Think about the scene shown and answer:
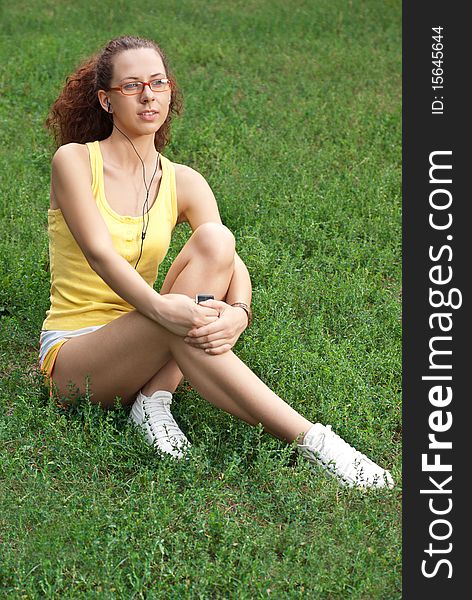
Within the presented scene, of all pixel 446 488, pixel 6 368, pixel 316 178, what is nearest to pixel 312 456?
pixel 446 488

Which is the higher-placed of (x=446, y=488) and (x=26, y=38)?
(x=26, y=38)

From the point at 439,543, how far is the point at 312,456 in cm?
60

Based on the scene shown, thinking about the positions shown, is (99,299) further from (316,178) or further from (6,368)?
(316,178)

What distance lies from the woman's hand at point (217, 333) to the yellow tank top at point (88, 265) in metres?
0.46

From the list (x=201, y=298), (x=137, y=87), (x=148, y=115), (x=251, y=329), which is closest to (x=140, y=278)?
(x=201, y=298)

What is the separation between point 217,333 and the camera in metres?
4.14

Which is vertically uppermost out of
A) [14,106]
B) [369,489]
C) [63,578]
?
[14,106]

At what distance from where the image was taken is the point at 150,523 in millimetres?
3801

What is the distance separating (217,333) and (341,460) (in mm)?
679

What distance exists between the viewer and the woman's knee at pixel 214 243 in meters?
4.34

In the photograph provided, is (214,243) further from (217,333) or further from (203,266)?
(217,333)

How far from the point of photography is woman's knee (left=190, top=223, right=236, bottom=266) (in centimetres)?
434

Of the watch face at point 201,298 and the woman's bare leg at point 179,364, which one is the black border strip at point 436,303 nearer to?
the woman's bare leg at point 179,364

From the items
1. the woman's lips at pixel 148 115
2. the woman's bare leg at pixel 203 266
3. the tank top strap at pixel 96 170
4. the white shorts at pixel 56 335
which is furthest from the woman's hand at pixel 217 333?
the woman's lips at pixel 148 115
